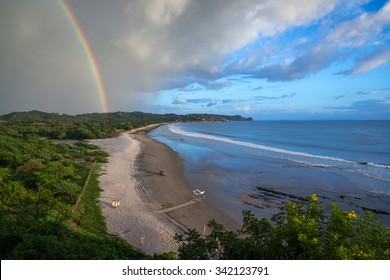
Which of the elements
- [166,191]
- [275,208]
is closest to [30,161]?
[166,191]

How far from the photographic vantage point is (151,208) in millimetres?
20500

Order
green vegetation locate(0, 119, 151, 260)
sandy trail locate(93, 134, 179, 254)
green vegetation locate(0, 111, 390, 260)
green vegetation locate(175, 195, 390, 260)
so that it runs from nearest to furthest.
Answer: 1. green vegetation locate(175, 195, 390, 260)
2. green vegetation locate(0, 111, 390, 260)
3. green vegetation locate(0, 119, 151, 260)
4. sandy trail locate(93, 134, 179, 254)

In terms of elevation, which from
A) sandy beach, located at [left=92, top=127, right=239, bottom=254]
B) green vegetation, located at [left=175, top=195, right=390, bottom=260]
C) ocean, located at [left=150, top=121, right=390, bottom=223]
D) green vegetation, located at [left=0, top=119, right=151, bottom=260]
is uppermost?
green vegetation, located at [left=175, top=195, right=390, bottom=260]

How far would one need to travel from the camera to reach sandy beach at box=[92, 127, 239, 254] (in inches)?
627

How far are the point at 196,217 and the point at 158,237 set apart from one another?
4.40 meters

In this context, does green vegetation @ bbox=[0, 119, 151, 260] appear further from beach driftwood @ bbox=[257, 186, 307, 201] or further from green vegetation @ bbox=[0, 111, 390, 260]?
beach driftwood @ bbox=[257, 186, 307, 201]

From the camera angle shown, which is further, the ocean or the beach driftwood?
the beach driftwood

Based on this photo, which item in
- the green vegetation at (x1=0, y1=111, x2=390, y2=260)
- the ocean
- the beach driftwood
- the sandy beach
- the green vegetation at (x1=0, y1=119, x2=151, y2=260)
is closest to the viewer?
the green vegetation at (x1=0, y1=111, x2=390, y2=260)

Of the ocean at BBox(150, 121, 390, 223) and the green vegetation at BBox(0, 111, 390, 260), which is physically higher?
the green vegetation at BBox(0, 111, 390, 260)

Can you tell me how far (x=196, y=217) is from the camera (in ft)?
64.0

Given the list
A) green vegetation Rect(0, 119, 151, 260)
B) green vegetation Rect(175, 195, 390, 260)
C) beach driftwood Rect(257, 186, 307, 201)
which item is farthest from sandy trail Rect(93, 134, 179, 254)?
beach driftwood Rect(257, 186, 307, 201)

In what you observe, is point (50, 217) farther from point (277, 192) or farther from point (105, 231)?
point (277, 192)

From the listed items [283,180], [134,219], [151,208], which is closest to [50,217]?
[134,219]

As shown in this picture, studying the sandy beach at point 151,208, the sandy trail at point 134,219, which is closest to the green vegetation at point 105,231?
the sandy trail at point 134,219
